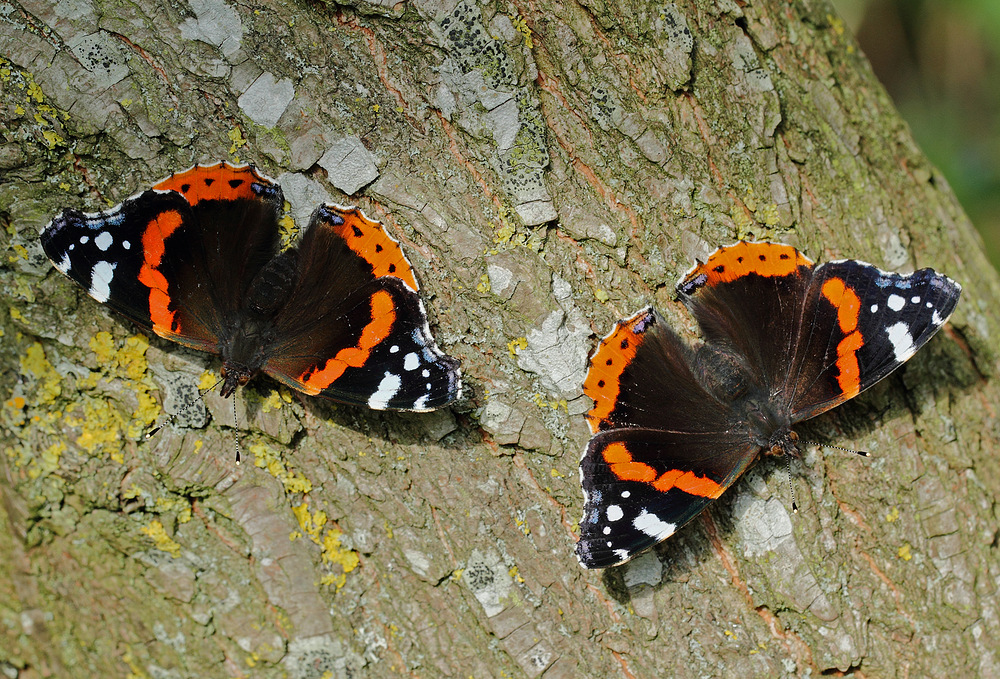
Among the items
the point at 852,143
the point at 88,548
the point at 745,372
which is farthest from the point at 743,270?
the point at 88,548

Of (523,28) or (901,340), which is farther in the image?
(901,340)

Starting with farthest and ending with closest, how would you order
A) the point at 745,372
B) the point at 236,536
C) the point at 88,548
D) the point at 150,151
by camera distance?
1. the point at 745,372
2. the point at 88,548
3. the point at 236,536
4. the point at 150,151

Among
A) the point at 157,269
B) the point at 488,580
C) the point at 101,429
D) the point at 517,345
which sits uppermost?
the point at 517,345

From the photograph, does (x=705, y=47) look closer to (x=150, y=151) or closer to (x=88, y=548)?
(x=150, y=151)

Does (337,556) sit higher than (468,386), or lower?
lower

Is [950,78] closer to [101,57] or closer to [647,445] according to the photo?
[647,445]

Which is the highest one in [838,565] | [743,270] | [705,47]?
[705,47]

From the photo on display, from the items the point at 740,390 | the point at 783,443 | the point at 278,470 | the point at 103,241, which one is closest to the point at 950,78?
the point at 740,390
